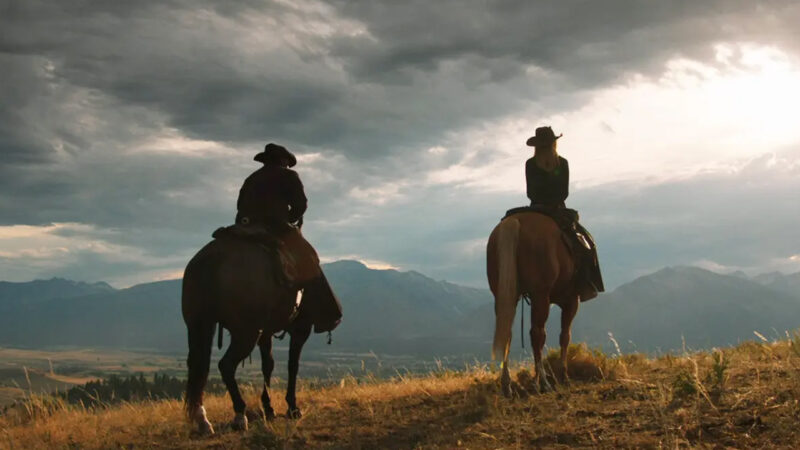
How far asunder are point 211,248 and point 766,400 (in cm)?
646

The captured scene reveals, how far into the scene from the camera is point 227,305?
27.1 feet

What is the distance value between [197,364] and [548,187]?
18.7 ft

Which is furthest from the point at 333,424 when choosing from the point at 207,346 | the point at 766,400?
the point at 766,400

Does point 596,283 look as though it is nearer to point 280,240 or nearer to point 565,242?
point 565,242

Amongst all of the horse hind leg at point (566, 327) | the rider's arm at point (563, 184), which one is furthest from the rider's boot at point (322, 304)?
the rider's arm at point (563, 184)

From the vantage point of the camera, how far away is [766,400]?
6.84m

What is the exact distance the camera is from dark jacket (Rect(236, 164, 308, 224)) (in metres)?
9.25

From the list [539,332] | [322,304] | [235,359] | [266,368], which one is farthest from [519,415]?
[266,368]

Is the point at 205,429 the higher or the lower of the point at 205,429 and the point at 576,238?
the lower

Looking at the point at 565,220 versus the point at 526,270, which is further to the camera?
the point at 565,220

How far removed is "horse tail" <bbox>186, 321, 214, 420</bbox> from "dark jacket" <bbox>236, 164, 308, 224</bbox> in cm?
161

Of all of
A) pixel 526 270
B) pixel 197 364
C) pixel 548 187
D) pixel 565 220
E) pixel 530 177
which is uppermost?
pixel 530 177

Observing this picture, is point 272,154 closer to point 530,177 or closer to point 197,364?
point 197,364

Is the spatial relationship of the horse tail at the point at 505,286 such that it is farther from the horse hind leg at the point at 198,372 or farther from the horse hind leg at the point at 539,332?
the horse hind leg at the point at 198,372
